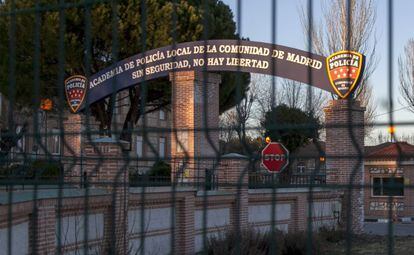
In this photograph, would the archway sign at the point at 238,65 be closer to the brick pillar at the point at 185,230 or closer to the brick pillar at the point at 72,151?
the brick pillar at the point at 72,151

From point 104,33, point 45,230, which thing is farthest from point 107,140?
point 104,33

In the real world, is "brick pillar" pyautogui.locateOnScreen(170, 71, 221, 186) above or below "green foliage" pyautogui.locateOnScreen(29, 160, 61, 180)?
above

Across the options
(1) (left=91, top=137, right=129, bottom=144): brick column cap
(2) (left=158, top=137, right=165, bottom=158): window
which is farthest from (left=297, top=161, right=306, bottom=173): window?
(1) (left=91, top=137, right=129, bottom=144): brick column cap

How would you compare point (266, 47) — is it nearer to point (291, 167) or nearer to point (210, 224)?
point (291, 167)

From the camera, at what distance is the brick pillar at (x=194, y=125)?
2807 millimetres

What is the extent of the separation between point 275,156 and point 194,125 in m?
0.69

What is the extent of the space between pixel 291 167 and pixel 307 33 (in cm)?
54

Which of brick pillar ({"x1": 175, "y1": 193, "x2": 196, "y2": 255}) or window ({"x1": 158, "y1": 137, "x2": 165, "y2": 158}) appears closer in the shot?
window ({"x1": 158, "y1": 137, "x2": 165, "y2": 158})

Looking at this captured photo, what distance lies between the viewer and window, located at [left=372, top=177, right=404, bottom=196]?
90.7 inches

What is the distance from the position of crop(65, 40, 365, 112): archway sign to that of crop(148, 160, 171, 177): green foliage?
407 millimetres

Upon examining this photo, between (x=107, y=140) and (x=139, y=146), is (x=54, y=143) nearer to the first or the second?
(x=107, y=140)

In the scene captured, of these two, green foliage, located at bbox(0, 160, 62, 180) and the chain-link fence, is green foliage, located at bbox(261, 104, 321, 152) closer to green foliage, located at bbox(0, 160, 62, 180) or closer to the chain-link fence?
the chain-link fence

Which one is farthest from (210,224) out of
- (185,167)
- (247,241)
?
(185,167)

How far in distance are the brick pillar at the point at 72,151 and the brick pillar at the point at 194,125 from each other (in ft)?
1.56
